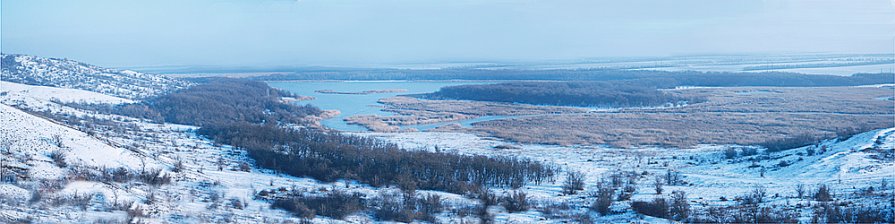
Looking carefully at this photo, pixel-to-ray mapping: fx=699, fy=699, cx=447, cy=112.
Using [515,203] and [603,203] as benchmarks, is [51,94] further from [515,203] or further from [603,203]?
[603,203]

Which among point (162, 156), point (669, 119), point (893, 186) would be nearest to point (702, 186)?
point (893, 186)

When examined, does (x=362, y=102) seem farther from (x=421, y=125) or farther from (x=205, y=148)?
(x=205, y=148)

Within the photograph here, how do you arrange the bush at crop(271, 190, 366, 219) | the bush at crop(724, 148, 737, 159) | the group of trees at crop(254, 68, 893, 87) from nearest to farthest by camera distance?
the bush at crop(271, 190, 366, 219)
the bush at crop(724, 148, 737, 159)
the group of trees at crop(254, 68, 893, 87)

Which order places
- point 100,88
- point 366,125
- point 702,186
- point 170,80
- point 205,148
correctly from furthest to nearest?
point 170,80
point 100,88
point 366,125
point 205,148
point 702,186

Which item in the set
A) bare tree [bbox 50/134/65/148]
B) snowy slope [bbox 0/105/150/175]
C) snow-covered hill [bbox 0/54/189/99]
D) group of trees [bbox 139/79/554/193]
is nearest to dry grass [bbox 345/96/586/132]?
group of trees [bbox 139/79/554/193]

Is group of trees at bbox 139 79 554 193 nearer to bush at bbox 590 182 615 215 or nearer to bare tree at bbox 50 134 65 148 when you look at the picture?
bush at bbox 590 182 615 215

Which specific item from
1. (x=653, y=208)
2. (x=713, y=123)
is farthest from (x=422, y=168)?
(x=713, y=123)
